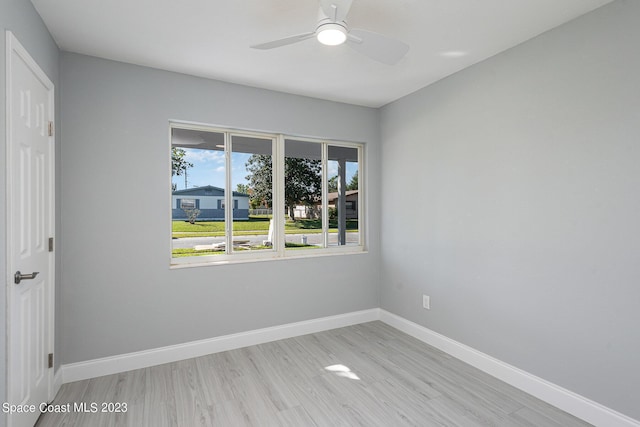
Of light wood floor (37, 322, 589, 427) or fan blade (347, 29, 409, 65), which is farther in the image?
light wood floor (37, 322, 589, 427)

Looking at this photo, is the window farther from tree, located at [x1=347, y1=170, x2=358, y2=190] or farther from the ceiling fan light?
the ceiling fan light

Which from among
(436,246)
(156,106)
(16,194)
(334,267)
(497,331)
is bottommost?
(497,331)

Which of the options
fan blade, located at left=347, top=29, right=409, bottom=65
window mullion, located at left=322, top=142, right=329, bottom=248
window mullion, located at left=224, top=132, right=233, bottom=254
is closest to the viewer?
fan blade, located at left=347, top=29, right=409, bottom=65

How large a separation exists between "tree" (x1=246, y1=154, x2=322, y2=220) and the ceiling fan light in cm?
182

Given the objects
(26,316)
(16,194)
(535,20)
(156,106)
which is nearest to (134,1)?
(156,106)

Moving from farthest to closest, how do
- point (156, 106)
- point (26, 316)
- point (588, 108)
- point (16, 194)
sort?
point (156, 106) < point (588, 108) < point (26, 316) < point (16, 194)

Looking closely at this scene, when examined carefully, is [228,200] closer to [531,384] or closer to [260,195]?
[260,195]

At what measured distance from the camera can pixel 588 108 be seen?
6.66ft

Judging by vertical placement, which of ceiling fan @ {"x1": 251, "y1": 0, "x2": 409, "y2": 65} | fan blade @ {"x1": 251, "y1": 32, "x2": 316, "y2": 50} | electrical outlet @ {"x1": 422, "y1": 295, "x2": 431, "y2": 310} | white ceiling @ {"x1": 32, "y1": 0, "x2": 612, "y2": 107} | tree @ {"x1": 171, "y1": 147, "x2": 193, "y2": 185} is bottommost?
electrical outlet @ {"x1": 422, "y1": 295, "x2": 431, "y2": 310}

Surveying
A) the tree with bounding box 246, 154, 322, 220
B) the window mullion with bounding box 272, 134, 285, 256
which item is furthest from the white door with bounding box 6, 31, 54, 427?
the window mullion with bounding box 272, 134, 285, 256

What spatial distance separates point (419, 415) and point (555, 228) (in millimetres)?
1551

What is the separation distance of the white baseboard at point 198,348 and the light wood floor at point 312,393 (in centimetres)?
7

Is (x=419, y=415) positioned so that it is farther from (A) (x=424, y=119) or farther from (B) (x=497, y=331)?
(A) (x=424, y=119)

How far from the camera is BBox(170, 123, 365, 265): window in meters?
3.09
